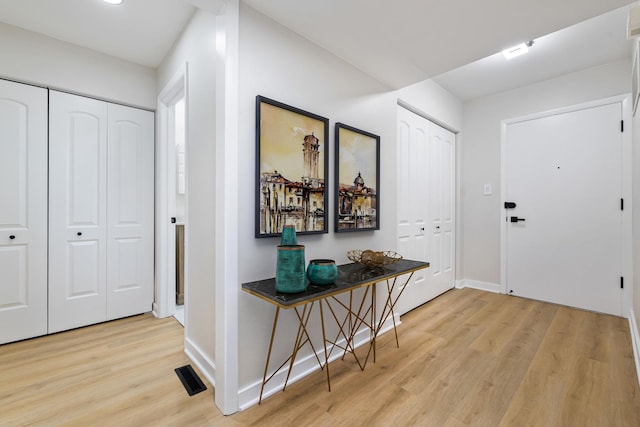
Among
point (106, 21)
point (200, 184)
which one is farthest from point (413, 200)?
point (106, 21)

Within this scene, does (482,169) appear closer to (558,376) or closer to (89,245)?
(558,376)

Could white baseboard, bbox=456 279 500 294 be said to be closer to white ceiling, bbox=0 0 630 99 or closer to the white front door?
the white front door

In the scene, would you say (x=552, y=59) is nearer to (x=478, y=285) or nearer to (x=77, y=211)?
(x=478, y=285)

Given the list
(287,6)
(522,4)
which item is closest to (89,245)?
(287,6)

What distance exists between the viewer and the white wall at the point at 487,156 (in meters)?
3.16

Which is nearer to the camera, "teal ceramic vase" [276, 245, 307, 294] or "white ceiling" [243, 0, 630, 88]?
"teal ceramic vase" [276, 245, 307, 294]

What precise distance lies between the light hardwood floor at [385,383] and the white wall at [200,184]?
1.00 feet

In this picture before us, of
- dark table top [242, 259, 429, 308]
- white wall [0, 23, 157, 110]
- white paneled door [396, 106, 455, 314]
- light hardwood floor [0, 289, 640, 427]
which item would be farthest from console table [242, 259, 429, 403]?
white wall [0, 23, 157, 110]

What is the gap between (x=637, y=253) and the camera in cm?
230

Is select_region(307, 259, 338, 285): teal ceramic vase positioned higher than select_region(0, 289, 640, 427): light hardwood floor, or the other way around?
select_region(307, 259, 338, 285): teal ceramic vase

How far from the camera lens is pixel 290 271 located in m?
1.42

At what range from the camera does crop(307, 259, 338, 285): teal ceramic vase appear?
5.10 feet

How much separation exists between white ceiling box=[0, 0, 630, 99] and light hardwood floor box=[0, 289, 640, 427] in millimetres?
2187

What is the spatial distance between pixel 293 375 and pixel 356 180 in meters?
1.44
